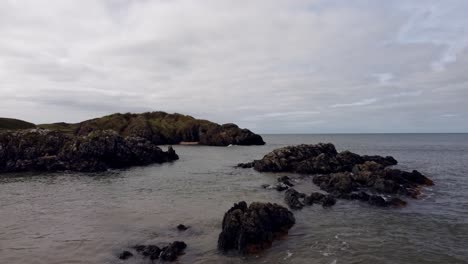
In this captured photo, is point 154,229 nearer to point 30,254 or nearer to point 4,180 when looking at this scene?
point 30,254

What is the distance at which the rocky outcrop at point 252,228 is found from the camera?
23.0 m

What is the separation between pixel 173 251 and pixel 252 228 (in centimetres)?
534

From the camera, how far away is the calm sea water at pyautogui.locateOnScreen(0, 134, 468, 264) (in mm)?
21969

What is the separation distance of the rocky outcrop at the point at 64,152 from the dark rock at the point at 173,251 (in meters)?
44.4

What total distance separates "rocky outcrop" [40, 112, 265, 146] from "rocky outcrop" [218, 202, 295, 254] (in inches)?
4749

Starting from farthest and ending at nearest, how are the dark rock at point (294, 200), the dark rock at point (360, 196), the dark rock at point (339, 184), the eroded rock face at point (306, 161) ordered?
the eroded rock face at point (306, 161)
the dark rock at point (339, 184)
the dark rock at point (360, 196)
the dark rock at point (294, 200)

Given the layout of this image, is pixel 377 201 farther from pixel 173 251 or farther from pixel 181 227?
pixel 173 251

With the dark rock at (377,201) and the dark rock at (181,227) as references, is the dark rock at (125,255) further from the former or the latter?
the dark rock at (377,201)

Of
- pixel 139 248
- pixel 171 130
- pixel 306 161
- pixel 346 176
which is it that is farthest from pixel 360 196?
pixel 171 130

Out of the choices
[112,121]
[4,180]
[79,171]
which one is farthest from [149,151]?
[112,121]

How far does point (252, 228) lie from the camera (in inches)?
934

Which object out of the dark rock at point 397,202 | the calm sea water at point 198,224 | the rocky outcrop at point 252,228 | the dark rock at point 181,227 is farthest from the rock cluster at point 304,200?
the dark rock at point 181,227

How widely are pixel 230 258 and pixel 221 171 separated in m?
41.4

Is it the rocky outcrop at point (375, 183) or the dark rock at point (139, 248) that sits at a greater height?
the rocky outcrop at point (375, 183)
